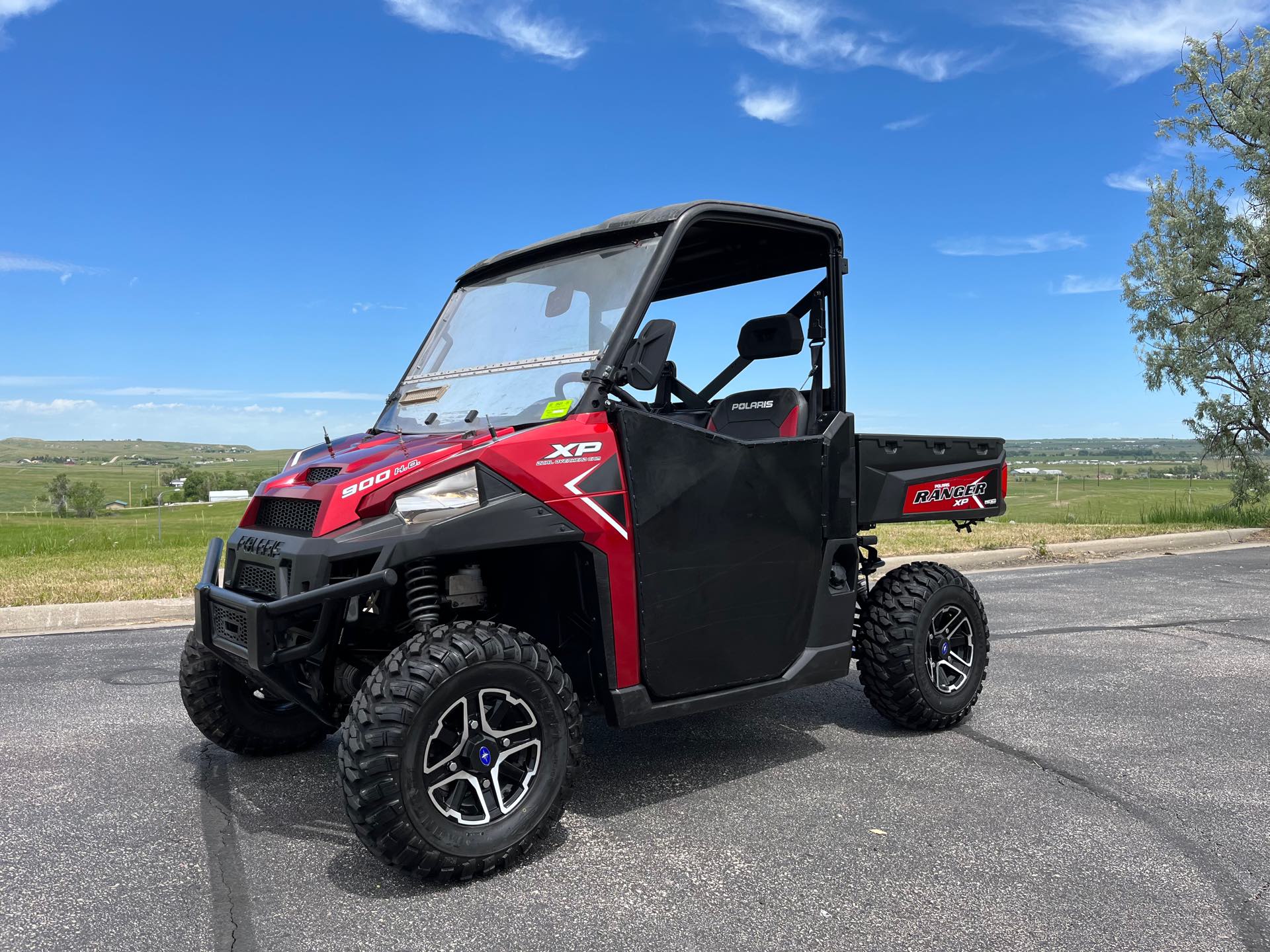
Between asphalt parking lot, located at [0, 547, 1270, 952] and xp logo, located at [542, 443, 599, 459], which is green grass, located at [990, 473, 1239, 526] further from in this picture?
xp logo, located at [542, 443, 599, 459]

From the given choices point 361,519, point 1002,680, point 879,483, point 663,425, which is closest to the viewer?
point 361,519

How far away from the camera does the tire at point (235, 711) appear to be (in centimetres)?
432

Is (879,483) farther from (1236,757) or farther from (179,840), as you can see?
(179,840)

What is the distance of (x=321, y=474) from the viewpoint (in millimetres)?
3703

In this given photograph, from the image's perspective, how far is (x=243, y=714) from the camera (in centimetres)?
443

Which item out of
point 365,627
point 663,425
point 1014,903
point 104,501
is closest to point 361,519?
point 365,627

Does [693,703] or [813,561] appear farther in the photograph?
[813,561]

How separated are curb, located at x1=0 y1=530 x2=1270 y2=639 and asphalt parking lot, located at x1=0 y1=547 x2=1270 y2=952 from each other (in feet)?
4.83

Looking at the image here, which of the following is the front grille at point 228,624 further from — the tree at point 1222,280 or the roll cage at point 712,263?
the tree at point 1222,280

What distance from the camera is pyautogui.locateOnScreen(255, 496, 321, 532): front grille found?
11.6 feet

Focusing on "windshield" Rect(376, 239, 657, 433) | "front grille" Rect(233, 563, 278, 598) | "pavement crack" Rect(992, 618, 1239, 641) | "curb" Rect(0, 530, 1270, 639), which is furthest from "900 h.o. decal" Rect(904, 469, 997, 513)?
"front grille" Rect(233, 563, 278, 598)

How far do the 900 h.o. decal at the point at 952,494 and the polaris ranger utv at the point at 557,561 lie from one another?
0.03m

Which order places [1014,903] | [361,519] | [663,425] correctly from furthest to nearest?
[663,425] → [361,519] → [1014,903]

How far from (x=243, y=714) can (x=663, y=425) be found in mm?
2377
